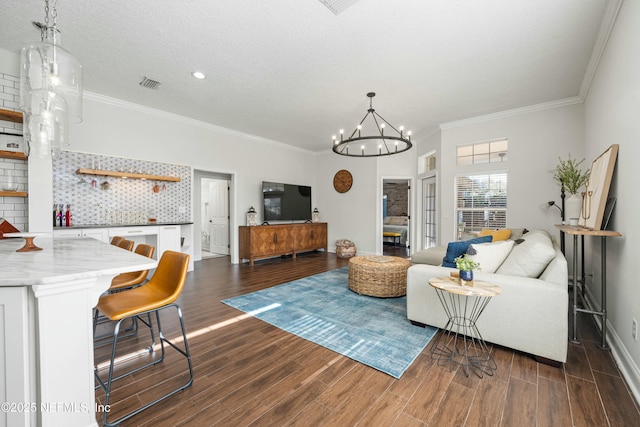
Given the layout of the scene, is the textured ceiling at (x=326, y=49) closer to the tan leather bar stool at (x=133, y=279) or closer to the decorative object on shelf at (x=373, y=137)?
the decorative object on shelf at (x=373, y=137)

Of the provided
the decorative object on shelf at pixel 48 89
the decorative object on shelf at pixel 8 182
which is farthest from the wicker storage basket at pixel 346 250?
the decorative object on shelf at pixel 8 182

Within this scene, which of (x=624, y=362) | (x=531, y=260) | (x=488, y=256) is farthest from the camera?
(x=488, y=256)

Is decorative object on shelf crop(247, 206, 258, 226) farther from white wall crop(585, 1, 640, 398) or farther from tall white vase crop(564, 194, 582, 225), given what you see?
white wall crop(585, 1, 640, 398)

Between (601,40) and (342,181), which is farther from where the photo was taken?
(342,181)

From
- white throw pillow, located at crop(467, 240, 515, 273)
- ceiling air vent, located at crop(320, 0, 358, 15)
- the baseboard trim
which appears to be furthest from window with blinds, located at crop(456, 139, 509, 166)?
ceiling air vent, located at crop(320, 0, 358, 15)

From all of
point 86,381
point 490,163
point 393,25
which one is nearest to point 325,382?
point 86,381

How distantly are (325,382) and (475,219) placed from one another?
4472 mm

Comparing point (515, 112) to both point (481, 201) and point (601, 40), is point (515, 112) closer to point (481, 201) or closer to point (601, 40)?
point (481, 201)

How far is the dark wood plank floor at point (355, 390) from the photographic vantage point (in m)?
1.51

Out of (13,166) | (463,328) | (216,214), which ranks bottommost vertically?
(463,328)

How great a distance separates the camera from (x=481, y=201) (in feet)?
16.2

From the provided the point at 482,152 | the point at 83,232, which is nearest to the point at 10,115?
the point at 83,232

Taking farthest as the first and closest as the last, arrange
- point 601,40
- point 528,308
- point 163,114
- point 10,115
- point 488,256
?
point 163,114
point 10,115
point 601,40
point 488,256
point 528,308

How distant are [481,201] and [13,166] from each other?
273 inches
